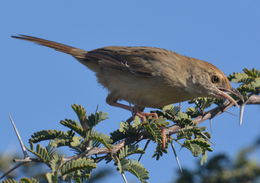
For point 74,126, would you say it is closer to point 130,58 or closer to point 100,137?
point 100,137

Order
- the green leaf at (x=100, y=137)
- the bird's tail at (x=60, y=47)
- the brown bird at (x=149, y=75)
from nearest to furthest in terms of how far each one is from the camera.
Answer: the green leaf at (x=100, y=137)
the brown bird at (x=149, y=75)
the bird's tail at (x=60, y=47)

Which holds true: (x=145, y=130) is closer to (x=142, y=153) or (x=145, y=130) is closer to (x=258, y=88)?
(x=142, y=153)

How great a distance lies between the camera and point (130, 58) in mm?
6246

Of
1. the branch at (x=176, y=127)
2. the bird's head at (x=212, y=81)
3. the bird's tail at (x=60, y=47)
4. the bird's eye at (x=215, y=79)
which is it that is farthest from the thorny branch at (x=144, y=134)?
the bird's tail at (x=60, y=47)

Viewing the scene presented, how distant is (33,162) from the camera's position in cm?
288

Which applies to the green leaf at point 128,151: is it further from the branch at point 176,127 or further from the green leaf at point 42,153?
the green leaf at point 42,153

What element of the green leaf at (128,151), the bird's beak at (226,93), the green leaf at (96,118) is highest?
the bird's beak at (226,93)

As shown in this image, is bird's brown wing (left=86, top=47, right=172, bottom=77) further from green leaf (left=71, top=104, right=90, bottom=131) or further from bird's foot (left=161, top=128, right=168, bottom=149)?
green leaf (left=71, top=104, right=90, bottom=131)

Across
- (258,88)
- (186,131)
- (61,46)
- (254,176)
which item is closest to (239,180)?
(254,176)

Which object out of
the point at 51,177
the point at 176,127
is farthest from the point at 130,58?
the point at 51,177

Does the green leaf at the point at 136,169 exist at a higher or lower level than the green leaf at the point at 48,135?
lower

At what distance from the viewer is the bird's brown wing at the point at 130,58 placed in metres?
5.92

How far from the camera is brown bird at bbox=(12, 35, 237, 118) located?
18.5 ft

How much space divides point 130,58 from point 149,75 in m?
0.60
